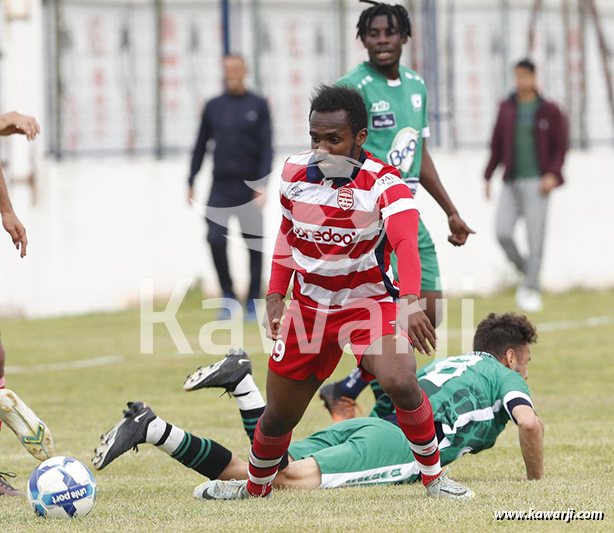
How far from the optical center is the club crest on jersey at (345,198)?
4.90 meters

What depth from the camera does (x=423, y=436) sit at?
488 cm

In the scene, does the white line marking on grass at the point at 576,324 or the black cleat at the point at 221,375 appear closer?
the black cleat at the point at 221,375

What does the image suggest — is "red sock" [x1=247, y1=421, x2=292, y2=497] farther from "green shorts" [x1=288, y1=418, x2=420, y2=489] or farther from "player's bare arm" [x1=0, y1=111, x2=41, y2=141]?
"player's bare arm" [x1=0, y1=111, x2=41, y2=141]

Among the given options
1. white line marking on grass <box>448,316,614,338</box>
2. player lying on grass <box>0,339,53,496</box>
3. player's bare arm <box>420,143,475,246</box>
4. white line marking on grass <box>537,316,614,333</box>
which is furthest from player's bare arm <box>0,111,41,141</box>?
white line marking on grass <box>537,316,614,333</box>

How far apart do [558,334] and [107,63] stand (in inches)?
298

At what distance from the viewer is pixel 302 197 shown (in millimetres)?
4988

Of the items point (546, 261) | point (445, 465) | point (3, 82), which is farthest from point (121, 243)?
point (445, 465)

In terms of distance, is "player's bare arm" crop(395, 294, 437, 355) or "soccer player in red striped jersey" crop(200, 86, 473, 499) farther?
"soccer player in red striped jersey" crop(200, 86, 473, 499)

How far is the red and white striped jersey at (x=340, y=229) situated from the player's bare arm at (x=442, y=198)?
5.90 feet

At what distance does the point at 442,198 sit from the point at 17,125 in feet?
8.28

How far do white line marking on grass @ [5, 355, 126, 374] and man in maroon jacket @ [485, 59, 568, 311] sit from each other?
5.06 meters

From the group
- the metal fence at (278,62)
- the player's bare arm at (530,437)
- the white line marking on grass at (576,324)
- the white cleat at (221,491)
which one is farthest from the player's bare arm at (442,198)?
the metal fence at (278,62)

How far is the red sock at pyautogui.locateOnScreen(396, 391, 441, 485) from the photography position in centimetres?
484

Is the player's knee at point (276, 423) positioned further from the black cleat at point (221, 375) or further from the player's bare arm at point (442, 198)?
the player's bare arm at point (442, 198)
